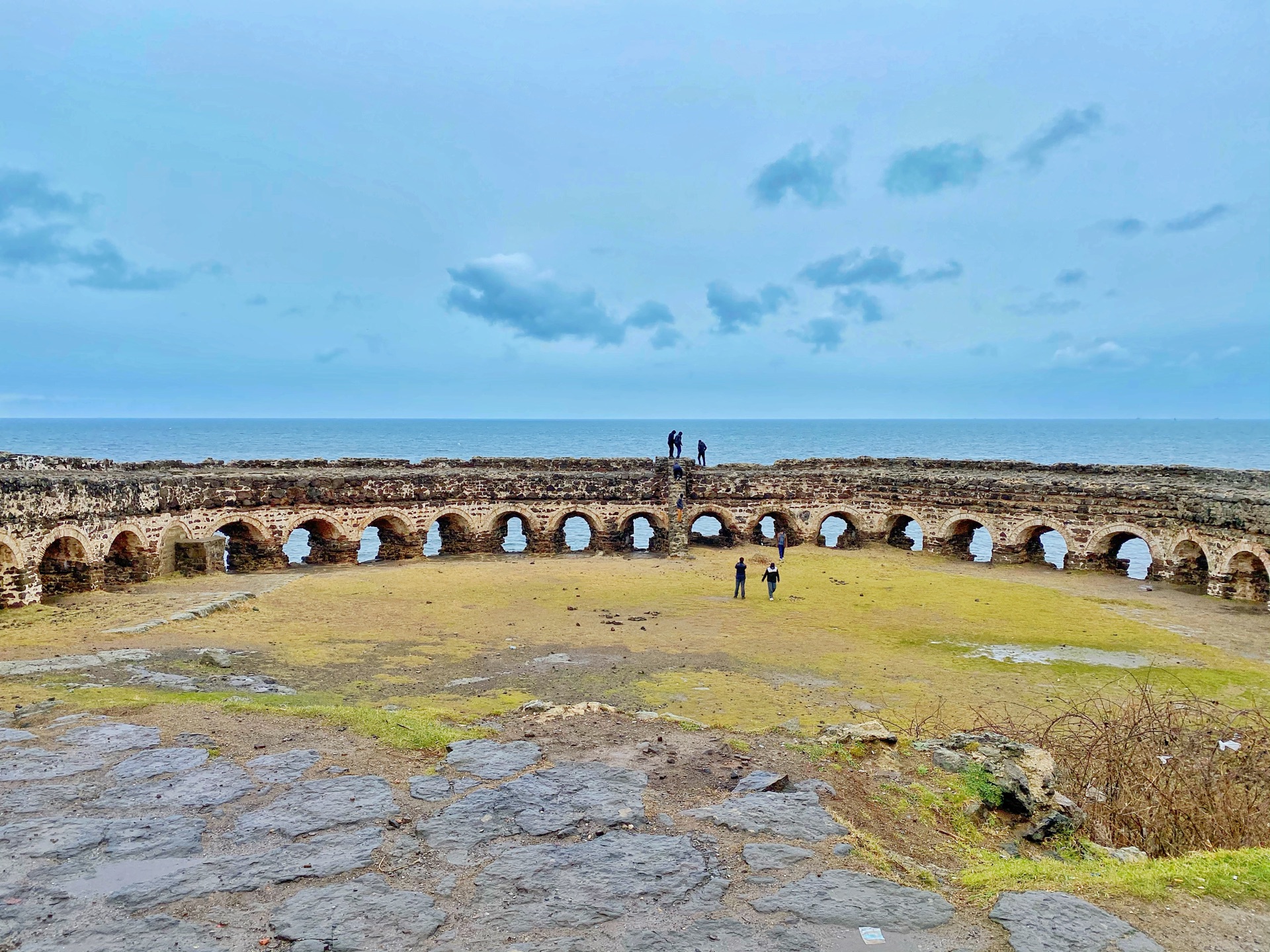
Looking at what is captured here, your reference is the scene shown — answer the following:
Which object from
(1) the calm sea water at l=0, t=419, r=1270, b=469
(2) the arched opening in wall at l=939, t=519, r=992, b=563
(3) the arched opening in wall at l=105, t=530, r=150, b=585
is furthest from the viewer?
(1) the calm sea water at l=0, t=419, r=1270, b=469

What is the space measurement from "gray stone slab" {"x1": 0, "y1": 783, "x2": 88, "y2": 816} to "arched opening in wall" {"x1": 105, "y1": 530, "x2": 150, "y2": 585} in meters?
16.7

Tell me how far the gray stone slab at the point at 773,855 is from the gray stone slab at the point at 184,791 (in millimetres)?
3988

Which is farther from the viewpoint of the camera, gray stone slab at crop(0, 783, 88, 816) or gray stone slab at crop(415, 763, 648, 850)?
gray stone slab at crop(0, 783, 88, 816)

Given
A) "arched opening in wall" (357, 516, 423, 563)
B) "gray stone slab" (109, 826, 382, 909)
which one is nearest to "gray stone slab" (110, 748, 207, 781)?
"gray stone slab" (109, 826, 382, 909)

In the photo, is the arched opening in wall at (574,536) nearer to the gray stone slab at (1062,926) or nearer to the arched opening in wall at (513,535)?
the arched opening in wall at (513,535)

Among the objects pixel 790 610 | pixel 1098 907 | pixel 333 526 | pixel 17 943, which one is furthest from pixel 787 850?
pixel 333 526

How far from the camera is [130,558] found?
20656 mm

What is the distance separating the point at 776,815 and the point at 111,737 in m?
6.18

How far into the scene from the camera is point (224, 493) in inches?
931

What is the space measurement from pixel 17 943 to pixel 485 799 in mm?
2927

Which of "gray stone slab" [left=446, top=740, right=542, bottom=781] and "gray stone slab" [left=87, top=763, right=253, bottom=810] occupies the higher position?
"gray stone slab" [left=87, top=763, right=253, bottom=810]

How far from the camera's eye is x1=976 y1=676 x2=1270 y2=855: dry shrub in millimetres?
6945

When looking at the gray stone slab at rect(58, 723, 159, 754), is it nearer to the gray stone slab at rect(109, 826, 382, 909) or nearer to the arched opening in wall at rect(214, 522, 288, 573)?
the gray stone slab at rect(109, 826, 382, 909)

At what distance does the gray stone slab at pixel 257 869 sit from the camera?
4668 mm
